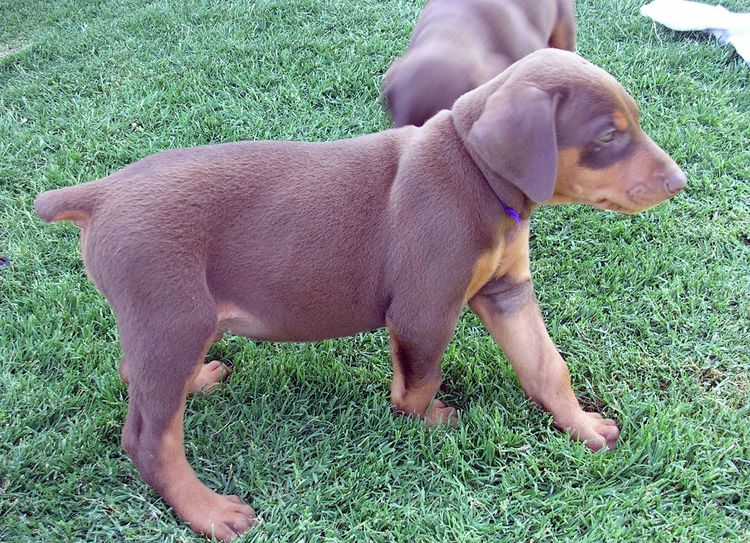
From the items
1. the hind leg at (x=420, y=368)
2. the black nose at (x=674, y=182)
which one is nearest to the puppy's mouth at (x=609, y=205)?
the black nose at (x=674, y=182)

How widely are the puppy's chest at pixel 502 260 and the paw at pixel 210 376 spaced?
137 centimetres

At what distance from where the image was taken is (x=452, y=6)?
510 centimetres

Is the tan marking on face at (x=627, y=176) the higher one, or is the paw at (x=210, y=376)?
the tan marking on face at (x=627, y=176)

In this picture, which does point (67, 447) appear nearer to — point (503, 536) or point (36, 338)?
point (36, 338)

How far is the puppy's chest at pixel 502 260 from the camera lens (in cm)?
295

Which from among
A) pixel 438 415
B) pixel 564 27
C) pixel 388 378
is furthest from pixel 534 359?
pixel 564 27

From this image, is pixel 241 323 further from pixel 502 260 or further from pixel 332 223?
pixel 502 260

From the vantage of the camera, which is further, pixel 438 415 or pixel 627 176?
pixel 438 415

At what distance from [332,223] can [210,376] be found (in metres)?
1.22

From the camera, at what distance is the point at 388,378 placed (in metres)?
3.68

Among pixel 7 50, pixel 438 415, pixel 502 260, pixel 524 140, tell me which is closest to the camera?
pixel 524 140

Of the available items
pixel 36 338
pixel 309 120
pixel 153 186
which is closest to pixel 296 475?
pixel 153 186

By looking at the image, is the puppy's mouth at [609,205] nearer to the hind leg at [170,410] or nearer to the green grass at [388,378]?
the green grass at [388,378]

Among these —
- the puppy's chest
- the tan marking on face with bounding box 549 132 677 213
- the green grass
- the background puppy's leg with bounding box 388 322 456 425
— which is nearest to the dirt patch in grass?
the green grass
